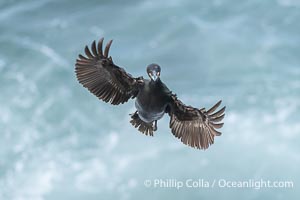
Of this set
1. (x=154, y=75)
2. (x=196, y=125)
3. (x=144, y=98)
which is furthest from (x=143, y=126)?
(x=154, y=75)

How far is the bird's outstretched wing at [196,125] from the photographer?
46.7 ft

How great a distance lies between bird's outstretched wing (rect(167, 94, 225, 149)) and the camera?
14.2 meters

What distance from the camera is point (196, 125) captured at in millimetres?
14477

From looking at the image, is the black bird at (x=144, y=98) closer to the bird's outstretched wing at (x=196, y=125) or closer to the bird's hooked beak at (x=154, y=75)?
the bird's outstretched wing at (x=196, y=125)

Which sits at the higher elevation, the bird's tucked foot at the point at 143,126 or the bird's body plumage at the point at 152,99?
the bird's tucked foot at the point at 143,126

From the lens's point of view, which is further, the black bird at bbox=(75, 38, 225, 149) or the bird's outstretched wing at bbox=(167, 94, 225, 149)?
the bird's outstretched wing at bbox=(167, 94, 225, 149)

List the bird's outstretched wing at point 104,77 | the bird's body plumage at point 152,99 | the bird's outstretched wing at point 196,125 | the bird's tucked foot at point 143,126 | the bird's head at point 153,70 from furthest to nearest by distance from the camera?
1. the bird's tucked foot at point 143,126
2. the bird's outstretched wing at point 196,125
3. the bird's outstretched wing at point 104,77
4. the bird's body plumage at point 152,99
5. the bird's head at point 153,70

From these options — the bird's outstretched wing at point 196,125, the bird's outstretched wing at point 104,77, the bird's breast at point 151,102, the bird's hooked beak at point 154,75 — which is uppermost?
the bird's outstretched wing at point 104,77

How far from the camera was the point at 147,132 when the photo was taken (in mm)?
14688

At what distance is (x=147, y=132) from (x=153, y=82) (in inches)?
88.7

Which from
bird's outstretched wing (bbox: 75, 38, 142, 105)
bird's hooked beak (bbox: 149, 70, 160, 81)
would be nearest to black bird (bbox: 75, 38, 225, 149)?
bird's outstretched wing (bbox: 75, 38, 142, 105)

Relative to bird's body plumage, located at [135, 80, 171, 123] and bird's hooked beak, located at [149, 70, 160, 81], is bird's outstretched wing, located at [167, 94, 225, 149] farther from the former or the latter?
bird's hooked beak, located at [149, 70, 160, 81]

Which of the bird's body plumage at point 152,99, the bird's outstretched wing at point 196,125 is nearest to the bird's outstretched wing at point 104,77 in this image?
the bird's body plumage at point 152,99

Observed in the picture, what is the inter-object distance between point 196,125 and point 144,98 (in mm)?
1913
